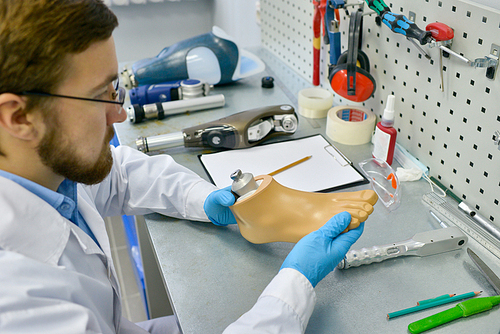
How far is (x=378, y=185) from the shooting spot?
1.03 meters

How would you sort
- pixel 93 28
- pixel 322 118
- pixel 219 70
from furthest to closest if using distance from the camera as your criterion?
pixel 219 70 < pixel 322 118 < pixel 93 28

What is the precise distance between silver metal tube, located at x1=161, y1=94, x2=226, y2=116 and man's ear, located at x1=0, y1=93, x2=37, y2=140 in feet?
2.61

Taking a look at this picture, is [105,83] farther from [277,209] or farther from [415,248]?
[415,248]

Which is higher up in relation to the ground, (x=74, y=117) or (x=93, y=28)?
(x=93, y=28)

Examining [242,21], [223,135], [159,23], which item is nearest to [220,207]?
[223,135]

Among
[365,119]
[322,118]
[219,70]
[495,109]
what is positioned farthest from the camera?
[219,70]

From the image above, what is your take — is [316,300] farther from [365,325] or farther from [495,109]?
[495,109]

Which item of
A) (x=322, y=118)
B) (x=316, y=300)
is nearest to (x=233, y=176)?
(x=316, y=300)

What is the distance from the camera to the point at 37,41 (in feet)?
1.96

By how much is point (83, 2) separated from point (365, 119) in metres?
0.88

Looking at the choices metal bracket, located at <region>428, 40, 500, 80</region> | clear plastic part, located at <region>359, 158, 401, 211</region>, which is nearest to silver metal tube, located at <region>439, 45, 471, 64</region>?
metal bracket, located at <region>428, 40, 500, 80</region>

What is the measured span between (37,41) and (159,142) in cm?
64

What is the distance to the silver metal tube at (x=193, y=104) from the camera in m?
1.44

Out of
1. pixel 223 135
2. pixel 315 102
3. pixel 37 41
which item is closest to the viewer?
pixel 37 41
